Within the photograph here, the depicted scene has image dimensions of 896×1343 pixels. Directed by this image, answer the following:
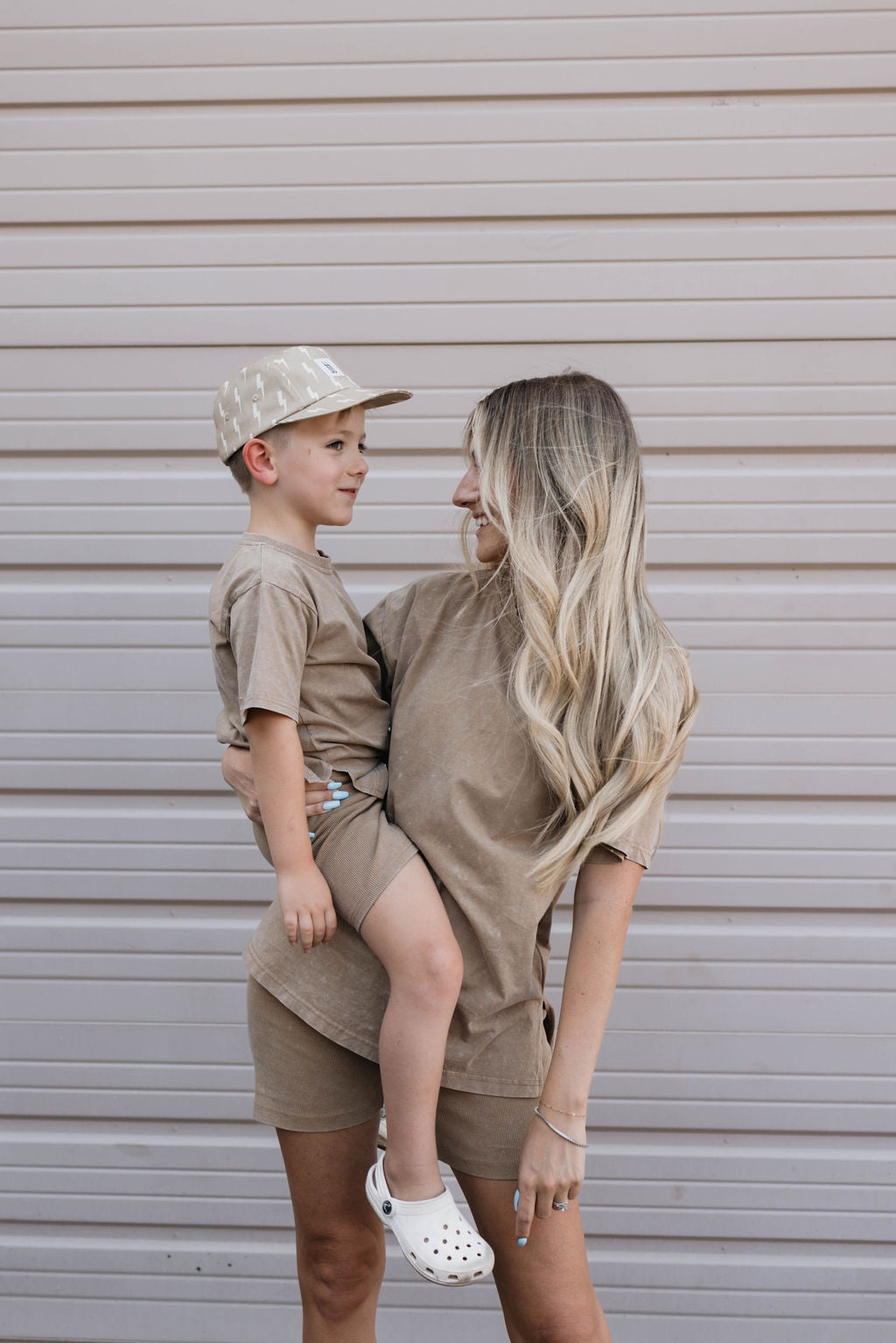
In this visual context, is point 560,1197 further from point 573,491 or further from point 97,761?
point 97,761

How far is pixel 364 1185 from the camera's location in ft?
6.32

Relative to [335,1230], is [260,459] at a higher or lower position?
higher

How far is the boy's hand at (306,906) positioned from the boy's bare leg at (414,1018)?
82mm

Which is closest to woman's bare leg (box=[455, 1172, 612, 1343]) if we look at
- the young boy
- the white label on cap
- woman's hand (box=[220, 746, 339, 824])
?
the young boy

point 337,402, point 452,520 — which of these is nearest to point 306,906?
point 337,402

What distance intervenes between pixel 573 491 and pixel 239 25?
1881 millimetres

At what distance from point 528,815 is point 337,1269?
37.4 inches

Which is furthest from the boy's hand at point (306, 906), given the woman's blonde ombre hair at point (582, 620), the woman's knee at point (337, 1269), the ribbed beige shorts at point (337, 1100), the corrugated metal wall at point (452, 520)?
the corrugated metal wall at point (452, 520)

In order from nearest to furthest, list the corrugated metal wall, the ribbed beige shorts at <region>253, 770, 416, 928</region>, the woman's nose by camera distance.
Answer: the ribbed beige shorts at <region>253, 770, 416, 928</region> → the woman's nose → the corrugated metal wall

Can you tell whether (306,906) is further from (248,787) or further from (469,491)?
(469,491)

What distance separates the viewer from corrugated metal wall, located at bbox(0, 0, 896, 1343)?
2689 mm

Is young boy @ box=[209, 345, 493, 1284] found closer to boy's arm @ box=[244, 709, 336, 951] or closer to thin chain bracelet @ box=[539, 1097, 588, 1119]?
boy's arm @ box=[244, 709, 336, 951]

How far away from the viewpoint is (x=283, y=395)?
1856mm

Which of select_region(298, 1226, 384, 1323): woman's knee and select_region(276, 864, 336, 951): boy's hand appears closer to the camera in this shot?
select_region(276, 864, 336, 951): boy's hand
